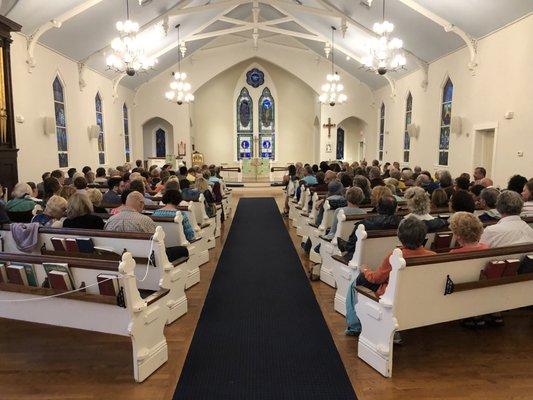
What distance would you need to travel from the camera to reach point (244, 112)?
18.8 m

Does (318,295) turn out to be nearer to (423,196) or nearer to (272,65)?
(423,196)

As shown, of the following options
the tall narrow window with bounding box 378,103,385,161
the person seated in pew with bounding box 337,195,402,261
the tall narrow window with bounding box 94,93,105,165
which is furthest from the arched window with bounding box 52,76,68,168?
the tall narrow window with bounding box 378,103,385,161

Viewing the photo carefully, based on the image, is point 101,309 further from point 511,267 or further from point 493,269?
point 511,267

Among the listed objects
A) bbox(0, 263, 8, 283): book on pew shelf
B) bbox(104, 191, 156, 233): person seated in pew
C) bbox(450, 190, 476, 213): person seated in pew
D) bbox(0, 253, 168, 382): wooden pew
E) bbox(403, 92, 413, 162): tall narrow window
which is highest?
bbox(403, 92, 413, 162): tall narrow window

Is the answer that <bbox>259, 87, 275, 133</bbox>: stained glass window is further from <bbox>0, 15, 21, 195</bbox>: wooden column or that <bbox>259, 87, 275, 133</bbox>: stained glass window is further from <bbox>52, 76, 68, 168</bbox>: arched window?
<bbox>0, 15, 21, 195</bbox>: wooden column

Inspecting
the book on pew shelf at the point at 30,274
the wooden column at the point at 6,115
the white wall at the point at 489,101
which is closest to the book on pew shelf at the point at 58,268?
the book on pew shelf at the point at 30,274

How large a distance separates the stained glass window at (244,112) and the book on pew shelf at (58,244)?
15861mm

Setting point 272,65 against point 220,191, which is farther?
point 272,65

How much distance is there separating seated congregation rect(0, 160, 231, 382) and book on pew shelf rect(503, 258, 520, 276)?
2.44 metres

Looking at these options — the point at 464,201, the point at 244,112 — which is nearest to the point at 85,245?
the point at 464,201

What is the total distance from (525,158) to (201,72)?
12.5m

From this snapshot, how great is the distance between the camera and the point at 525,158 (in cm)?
680

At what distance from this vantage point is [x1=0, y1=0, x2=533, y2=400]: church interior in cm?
278

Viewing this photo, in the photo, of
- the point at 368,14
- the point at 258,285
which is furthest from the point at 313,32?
the point at 258,285
